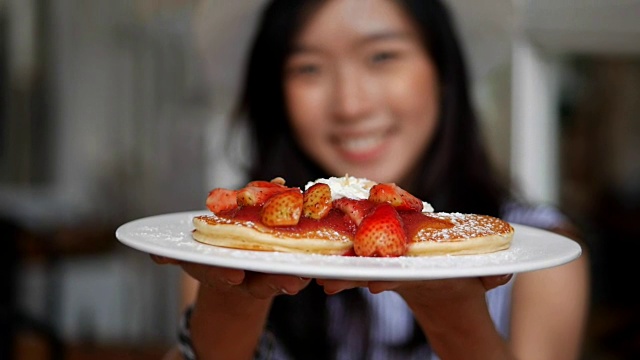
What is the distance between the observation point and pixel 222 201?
160cm

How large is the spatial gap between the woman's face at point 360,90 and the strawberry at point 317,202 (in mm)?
611

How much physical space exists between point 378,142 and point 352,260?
1013 millimetres

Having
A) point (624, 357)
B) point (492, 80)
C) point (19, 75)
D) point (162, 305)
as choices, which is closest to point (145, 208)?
point (162, 305)

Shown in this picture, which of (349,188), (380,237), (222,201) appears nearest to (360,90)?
(349,188)

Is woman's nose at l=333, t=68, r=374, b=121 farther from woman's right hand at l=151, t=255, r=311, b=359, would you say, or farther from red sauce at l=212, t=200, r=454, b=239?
woman's right hand at l=151, t=255, r=311, b=359

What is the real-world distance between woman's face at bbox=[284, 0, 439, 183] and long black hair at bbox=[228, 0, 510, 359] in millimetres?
72

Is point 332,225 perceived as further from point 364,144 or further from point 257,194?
point 364,144

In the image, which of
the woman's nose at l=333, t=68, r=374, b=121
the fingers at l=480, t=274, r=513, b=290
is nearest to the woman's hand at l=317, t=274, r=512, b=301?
the fingers at l=480, t=274, r=513, b=290

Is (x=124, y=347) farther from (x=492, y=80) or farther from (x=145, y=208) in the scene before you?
(x=492, y=80)

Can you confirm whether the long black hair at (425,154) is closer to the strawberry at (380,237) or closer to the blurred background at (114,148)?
the strawberry at (380,237)

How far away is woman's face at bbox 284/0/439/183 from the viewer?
6.88 feet

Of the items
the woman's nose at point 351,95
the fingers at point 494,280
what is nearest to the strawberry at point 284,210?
the fingers at point 494,280

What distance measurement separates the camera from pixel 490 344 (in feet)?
4.80

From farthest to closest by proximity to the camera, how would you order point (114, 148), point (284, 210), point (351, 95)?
point (114, 148)
point (351, 95)
point (284, 210)
